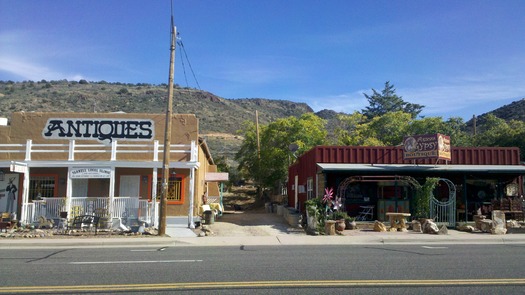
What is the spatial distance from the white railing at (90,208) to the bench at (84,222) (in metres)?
0.49

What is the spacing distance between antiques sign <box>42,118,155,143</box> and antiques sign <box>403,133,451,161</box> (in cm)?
1257

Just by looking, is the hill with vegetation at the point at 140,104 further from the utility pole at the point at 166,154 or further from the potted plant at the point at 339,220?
the utility pole at the point at 166,154

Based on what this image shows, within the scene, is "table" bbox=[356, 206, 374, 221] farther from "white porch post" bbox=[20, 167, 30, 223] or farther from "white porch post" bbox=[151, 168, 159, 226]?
"white porch post" bbox=[20, 167, 30, 223]

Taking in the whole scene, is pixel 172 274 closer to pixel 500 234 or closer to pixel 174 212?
pixel 174 212

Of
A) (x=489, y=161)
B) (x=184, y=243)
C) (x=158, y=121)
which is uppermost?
(x=158, y=121)

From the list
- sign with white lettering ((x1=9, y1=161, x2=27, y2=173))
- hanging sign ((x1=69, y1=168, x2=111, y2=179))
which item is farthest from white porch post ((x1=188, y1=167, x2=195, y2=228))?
sign with white lettering ((x1=9, y1=161, x2=27, y2=173))

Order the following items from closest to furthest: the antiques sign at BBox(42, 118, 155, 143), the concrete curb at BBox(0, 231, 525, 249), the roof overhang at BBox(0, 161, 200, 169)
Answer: the concrete curb at BBox(0, 231, 525, 249) → the roof overhang at BBox(0, 161, 200, 169) → the antiques sign at BBox(42, 118, 155, 143)

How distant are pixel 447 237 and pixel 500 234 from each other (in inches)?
114

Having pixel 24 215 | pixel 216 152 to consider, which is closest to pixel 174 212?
pixel 24 215

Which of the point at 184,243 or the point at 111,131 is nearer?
the point at 184,243

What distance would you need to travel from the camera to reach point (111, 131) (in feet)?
73.9

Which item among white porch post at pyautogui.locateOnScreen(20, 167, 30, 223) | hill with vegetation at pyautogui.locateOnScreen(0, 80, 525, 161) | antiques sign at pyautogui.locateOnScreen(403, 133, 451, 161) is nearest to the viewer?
white porch post at pyautogui.locateOnScreen(20, 167, 30, 223)

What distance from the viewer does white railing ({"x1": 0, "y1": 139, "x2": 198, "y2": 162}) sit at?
21219mm

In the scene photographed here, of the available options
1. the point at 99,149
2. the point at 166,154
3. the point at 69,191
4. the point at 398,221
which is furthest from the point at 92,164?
the point at 398,221
